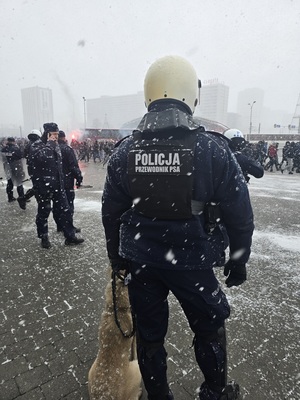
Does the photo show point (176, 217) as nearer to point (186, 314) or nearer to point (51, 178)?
point (186, 314)

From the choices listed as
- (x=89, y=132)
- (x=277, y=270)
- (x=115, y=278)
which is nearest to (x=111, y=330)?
(x=115, y=278)

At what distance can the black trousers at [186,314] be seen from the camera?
62.9 inches

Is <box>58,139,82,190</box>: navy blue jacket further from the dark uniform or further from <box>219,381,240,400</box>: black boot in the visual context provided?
<box>219,381,240,400</box>: black boot

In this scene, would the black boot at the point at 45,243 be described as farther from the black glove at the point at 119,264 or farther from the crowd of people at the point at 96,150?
the crowd of people at the point at 96,150

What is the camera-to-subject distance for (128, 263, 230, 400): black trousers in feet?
5.24

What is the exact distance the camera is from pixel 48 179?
459 centimetres

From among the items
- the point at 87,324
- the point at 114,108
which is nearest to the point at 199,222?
the point at 87,324

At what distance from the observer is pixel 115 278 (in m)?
1.95

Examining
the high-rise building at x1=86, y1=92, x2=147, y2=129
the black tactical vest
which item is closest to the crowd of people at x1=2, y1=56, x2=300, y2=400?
the black tactical vest

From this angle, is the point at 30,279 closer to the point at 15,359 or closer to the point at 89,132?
the point at 15,359

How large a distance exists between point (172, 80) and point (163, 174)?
615 mm

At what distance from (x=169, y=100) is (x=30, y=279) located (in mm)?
3040

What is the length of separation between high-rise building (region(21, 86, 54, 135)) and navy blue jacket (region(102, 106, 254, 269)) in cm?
12619

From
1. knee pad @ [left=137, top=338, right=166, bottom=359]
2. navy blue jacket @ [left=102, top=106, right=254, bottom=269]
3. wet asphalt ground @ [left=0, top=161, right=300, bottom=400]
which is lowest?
wet asphalt ground @ [left=0, top=161, right=300, bottom=400]
